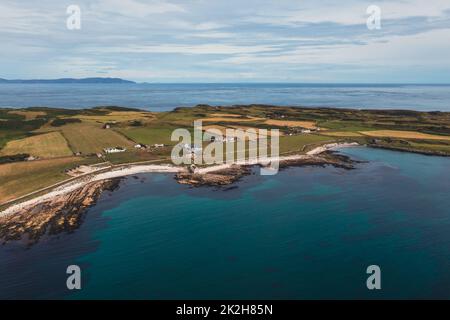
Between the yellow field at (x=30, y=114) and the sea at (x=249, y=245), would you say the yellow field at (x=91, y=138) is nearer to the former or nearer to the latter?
the yellow field at (x=30, y=114)

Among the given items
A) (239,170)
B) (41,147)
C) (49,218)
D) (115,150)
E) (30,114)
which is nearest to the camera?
(49,218)

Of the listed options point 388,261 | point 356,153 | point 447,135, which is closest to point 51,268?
point 388,261

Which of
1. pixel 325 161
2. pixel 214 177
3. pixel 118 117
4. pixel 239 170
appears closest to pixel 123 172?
→ pixel 214 177

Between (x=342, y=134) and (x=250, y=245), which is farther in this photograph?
(x=342, y=134)

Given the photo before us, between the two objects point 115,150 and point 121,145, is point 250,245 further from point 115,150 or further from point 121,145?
point 121,145

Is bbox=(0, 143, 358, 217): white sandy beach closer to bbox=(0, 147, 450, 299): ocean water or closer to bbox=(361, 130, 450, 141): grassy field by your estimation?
bbox=(0, 147, 450, 299): ocean water
